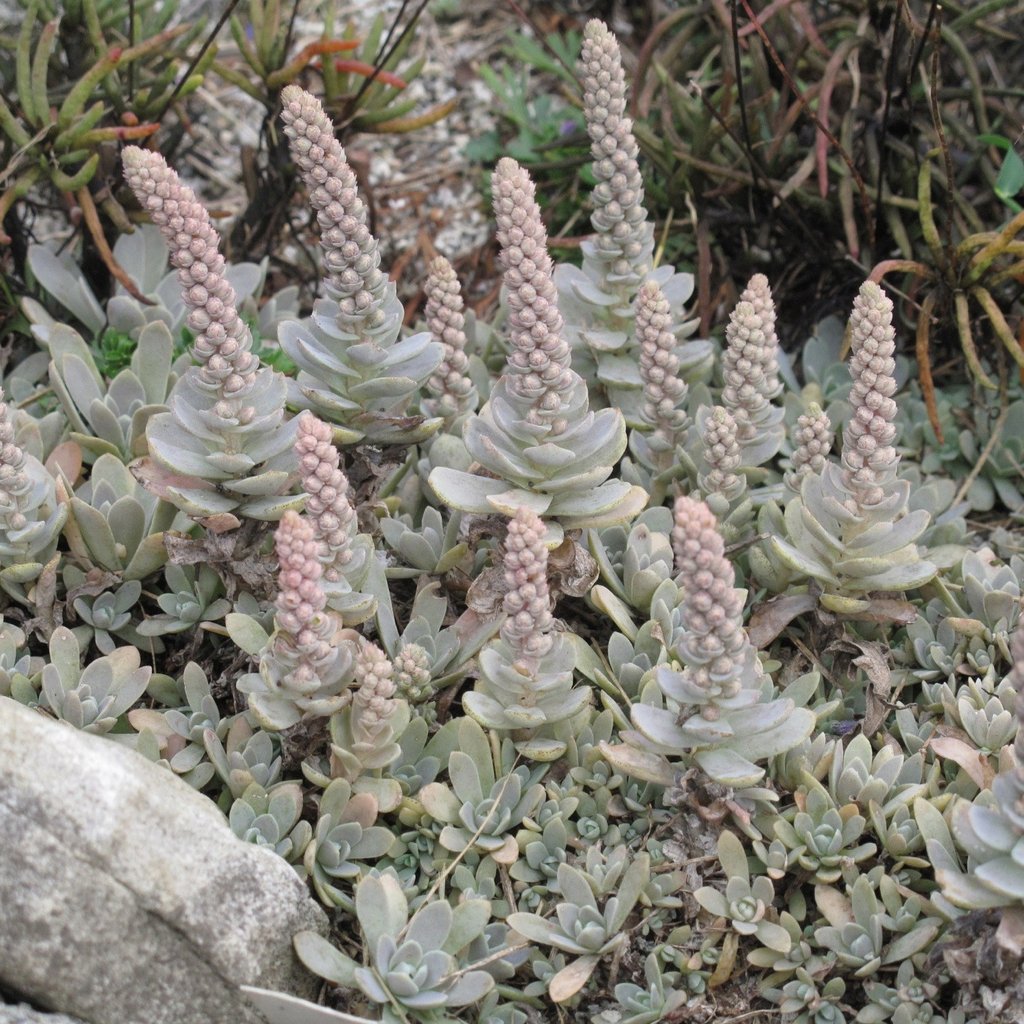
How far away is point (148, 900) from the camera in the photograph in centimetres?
229

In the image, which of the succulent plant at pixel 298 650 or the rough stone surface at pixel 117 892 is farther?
the succulent plant at pixel 298 650

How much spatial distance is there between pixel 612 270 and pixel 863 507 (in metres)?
1.03

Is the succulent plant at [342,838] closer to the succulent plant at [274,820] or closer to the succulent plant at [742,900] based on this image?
the succulent plant at [274,820]

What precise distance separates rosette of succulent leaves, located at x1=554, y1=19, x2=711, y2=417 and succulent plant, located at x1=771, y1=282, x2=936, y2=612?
64 cm

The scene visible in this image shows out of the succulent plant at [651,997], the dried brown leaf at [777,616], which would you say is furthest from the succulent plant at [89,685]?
the dried brown leaf at [777,616]

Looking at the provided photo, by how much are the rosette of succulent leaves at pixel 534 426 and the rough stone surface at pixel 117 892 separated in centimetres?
89

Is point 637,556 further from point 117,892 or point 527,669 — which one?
point 117,892

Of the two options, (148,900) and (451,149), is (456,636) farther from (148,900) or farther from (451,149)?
(451,149)

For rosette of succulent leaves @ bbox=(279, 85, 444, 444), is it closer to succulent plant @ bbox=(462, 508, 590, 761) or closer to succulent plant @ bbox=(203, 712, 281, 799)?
succulent plant @ bbox=(462, 508, 590, 761)

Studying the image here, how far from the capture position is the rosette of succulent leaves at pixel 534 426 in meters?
2.59

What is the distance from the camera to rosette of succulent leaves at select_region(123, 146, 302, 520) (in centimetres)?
252

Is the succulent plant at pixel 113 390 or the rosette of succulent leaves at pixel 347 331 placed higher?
the rosette of succulent leaves at pixel 347 331

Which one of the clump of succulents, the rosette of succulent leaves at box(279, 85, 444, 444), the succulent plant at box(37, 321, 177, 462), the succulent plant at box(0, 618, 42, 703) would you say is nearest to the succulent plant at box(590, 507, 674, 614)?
the clump of succulents

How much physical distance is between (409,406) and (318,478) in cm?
82
